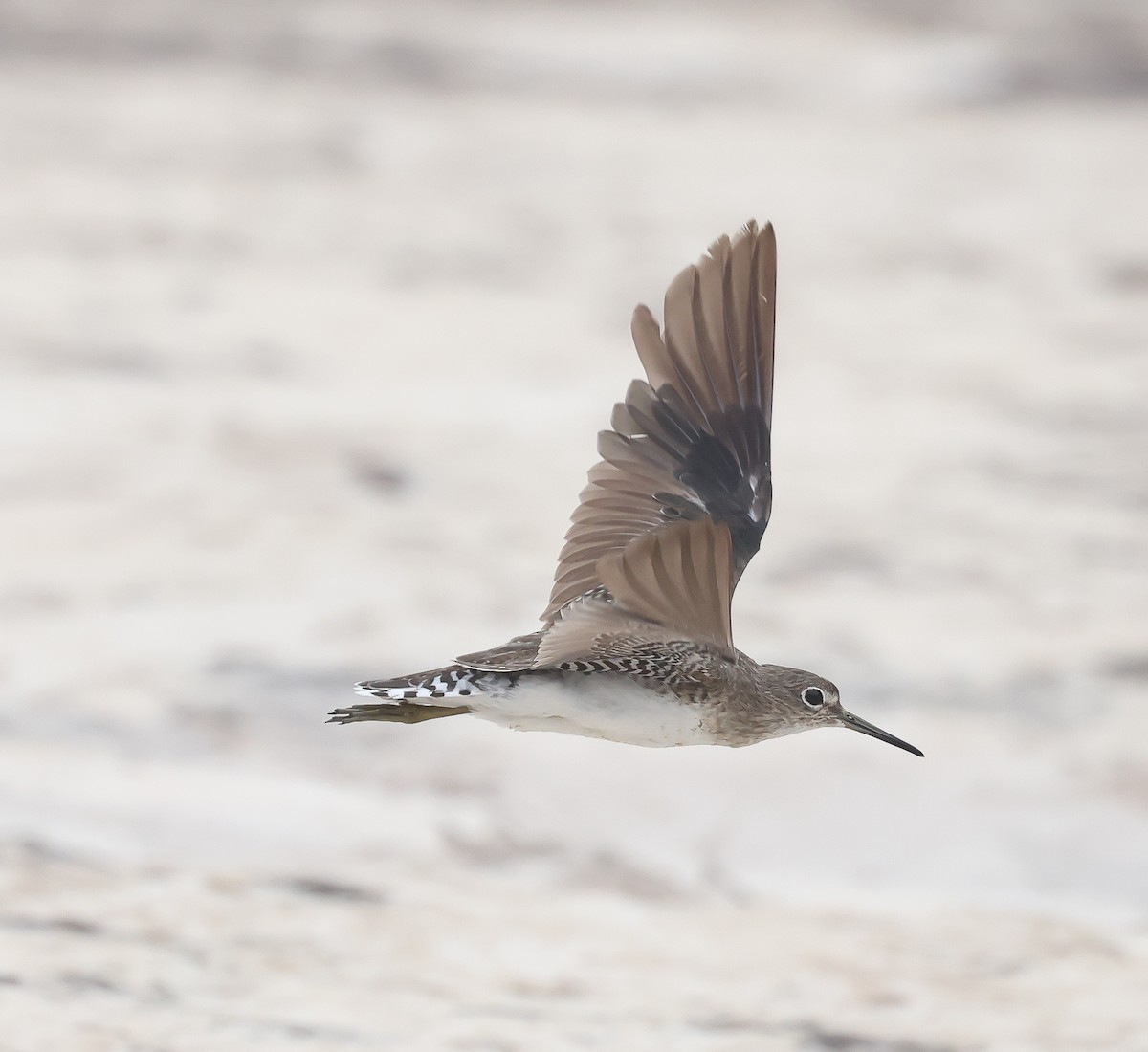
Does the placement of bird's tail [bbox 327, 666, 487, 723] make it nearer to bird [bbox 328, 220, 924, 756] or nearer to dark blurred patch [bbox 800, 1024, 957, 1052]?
bird [bbox 328, 220, 924, 756]

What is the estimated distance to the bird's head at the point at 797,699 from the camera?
518 centimetres

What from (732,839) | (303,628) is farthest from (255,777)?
(732,839)

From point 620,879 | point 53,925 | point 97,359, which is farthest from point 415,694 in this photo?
point 97,359

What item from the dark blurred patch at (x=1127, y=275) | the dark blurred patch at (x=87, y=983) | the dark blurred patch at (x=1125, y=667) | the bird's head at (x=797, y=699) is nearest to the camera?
the bird's head at (x=797, y=699)

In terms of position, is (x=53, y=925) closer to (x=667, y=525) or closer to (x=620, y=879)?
(x=620, y=879)

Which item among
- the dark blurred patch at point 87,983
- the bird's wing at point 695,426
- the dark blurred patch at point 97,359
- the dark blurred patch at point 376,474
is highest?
the dark blurred patch at point 97,359

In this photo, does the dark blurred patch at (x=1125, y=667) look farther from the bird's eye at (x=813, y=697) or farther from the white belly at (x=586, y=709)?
the white belly at (x=586, y=709)

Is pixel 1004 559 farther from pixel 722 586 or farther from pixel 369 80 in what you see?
pixel 369 80

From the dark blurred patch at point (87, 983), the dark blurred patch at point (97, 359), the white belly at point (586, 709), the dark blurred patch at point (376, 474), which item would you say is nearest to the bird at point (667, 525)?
the white belly at point (586, 709)

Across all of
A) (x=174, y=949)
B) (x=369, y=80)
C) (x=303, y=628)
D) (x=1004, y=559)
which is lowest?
(x=174, y=949)

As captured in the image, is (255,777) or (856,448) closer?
(255,777)

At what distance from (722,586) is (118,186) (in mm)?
9181

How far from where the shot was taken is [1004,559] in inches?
359

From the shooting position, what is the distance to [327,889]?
22.8 feet
